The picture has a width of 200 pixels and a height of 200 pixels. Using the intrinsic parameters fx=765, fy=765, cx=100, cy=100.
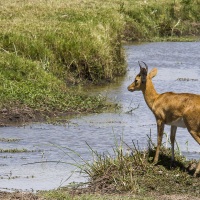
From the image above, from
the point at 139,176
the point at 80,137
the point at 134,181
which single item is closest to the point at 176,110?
the point at 139,176

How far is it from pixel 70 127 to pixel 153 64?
930 cm

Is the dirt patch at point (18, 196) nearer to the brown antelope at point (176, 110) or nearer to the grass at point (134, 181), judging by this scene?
the grass at point (134, 181)

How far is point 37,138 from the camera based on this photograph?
13.4m

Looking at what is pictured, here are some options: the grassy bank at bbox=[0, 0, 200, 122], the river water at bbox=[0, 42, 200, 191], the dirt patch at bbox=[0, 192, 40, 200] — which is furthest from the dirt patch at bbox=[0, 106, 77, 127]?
the dirt patch at bbox=[0, 192, 40, 200]

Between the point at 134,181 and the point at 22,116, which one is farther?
the point at 22,116

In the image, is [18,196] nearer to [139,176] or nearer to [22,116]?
[139,176]

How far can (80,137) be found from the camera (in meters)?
13.7

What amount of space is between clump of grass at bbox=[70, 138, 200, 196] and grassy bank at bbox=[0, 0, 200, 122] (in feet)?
17.3

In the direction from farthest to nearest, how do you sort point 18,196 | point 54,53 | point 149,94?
point 54,53
point 149,94
point 18,196

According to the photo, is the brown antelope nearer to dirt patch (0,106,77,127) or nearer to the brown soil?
the brown soil

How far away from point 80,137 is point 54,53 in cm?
524

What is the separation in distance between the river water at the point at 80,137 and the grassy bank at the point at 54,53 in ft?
2.01

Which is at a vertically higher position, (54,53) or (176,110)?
(176,110)

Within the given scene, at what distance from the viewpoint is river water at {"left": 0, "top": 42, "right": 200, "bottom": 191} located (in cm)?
1059
